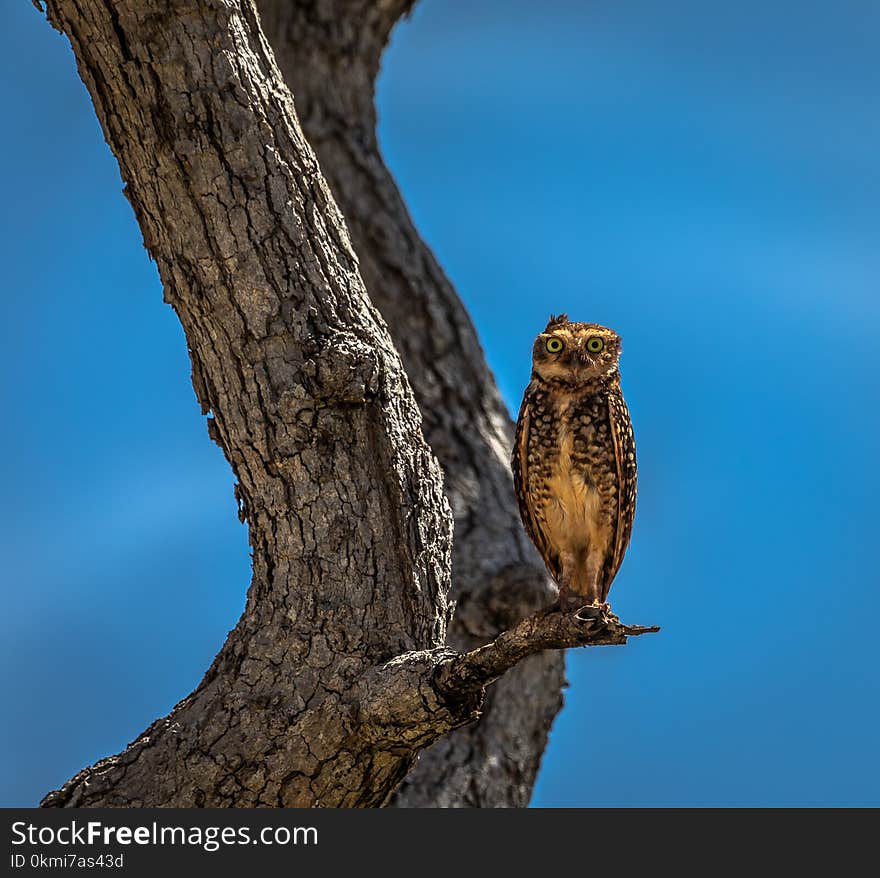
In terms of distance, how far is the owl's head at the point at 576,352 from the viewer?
527 centimetres

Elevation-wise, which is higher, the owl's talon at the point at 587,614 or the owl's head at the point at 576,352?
the owl's head at the point at 576,352

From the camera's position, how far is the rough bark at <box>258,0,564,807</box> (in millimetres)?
7336

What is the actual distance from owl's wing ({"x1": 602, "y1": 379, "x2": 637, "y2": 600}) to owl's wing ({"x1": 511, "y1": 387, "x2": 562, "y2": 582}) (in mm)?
280

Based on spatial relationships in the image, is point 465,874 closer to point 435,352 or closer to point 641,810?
point 641,810

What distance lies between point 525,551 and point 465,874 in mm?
3042

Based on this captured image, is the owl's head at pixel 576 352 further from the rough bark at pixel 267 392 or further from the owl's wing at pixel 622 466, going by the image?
the rough bark at pixel 267 392

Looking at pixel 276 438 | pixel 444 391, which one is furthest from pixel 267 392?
pixel 444 391

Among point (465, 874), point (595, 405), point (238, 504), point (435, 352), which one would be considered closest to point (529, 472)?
point (595, 405)

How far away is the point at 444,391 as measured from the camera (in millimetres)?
8031

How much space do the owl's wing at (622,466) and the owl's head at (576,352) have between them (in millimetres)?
131

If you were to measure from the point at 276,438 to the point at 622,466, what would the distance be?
4.86 ft

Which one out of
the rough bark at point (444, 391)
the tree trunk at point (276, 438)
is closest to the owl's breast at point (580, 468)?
the tree trunk at point (276, 438)

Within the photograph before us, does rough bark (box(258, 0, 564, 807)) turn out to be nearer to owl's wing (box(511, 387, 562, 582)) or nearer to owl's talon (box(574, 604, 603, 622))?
owl's wing (box(511, 387, 562, 582))

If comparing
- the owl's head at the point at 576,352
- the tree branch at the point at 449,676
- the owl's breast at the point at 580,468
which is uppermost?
the owl's head at the point at 576,352
